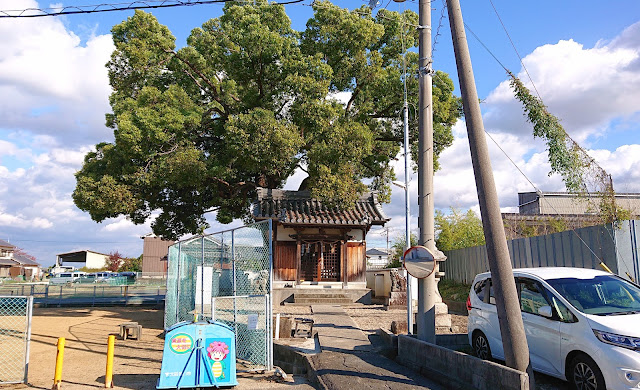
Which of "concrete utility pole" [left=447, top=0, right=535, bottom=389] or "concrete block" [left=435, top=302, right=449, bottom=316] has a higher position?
"concrete utility pole" [left=447, top=0, right=535, bottom=389]

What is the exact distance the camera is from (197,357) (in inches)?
322

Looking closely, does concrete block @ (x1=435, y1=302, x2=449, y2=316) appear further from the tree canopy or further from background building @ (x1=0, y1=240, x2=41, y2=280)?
background building @ (x1=0, y1=240, x2=41, y2=280)

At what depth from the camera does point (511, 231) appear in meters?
20.6

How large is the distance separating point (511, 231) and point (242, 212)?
12370 mm

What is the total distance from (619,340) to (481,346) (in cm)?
308

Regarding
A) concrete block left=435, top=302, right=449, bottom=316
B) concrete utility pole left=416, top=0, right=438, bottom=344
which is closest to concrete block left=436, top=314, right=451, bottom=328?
concrete block left=435, top=302, right=449, bottom=316

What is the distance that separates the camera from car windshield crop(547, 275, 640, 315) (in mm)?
6738

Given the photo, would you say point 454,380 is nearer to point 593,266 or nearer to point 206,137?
point 593,266

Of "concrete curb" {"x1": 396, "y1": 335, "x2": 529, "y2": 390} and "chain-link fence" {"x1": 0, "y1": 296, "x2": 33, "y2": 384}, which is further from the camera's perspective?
"chain-link fence" {"x1": 0, "y1": 296, "x2": 33, "y2": 384}

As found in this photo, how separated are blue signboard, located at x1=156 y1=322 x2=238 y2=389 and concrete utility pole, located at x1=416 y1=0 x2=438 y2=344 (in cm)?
365

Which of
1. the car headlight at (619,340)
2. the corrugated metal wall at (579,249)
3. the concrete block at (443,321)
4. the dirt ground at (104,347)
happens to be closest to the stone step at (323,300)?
the dirt ground at (104,347)

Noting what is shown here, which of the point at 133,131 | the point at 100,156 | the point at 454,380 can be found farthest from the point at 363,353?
the point at 100,156

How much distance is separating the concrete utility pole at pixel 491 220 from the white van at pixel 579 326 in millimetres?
625

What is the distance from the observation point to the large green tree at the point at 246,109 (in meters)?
18.3
